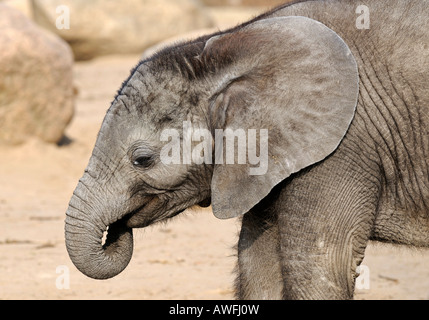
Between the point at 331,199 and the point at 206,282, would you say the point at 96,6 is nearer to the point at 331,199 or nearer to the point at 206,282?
the point at 206,282

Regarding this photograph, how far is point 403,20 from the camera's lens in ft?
14.1

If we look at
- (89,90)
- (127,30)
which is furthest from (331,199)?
(127,30)

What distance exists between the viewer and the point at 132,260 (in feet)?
23.9

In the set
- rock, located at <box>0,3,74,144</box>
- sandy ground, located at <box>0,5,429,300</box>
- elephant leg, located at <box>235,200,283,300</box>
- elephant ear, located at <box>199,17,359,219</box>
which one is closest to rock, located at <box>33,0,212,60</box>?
rock, located at <box>0,3,74,144</box>

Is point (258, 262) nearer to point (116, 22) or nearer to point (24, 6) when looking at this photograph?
point (116, 22)

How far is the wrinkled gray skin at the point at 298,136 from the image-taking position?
13.8 feet

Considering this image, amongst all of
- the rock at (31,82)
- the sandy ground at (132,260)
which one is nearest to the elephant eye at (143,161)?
the sandy ground at (132,260)

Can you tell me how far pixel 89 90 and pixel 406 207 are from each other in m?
12.4

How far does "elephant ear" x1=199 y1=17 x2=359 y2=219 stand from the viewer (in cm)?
420

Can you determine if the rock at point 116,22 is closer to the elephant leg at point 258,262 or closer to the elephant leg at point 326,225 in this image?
the elephant leg at point 258,262

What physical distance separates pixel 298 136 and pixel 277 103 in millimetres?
189

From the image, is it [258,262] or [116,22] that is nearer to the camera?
[258,262]

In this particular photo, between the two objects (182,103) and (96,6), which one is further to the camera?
(96,6)

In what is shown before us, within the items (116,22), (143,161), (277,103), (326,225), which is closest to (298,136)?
(277,103)
